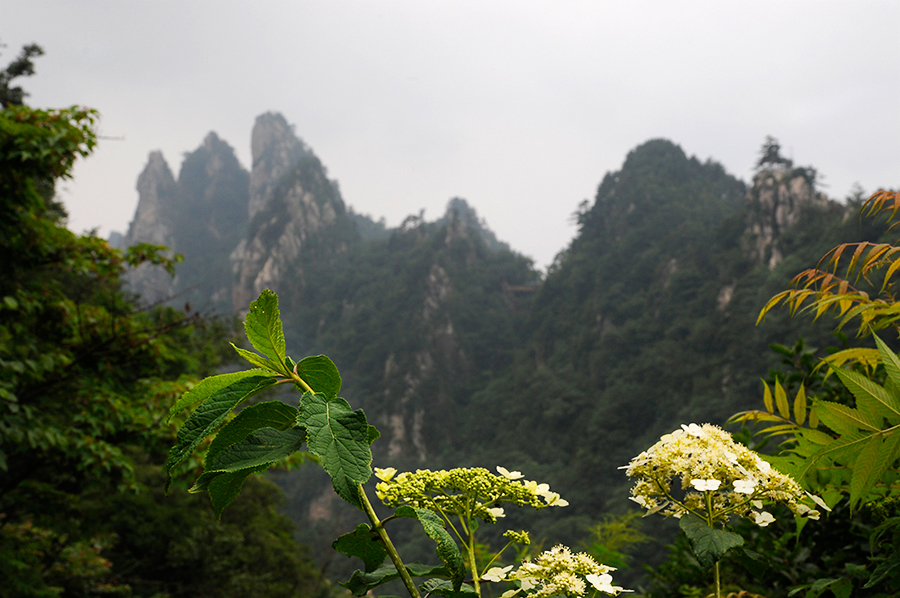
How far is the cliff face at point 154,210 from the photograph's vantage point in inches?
3826

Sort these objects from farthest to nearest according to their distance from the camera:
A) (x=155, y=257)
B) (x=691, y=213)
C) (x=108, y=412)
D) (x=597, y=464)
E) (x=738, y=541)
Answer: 1. (x=691, y=213)
2. (x=597, y=464)
3. (x=155, y=257)
4. (x=108, y=412)
5. (x=738, y=541)

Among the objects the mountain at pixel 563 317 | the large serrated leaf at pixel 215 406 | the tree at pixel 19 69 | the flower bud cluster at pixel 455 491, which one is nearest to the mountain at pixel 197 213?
the mountain at pixel 563 317

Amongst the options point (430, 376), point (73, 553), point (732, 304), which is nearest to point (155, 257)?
point (73, 553)

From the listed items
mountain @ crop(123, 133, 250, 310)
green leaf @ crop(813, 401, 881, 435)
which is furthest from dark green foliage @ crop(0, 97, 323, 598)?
mountain @ crop(123, 133, 250, 310)

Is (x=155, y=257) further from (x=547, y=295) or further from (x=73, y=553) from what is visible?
(x=547, y=295)

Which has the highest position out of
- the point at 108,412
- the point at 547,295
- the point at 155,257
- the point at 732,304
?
the point at 547,295

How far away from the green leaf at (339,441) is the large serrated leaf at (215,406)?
0.27ft

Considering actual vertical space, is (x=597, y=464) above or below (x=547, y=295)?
below

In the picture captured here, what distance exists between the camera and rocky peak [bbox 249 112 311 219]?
101375 mm

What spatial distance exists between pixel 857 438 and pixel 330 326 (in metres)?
68.7

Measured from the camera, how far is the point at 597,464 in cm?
3438

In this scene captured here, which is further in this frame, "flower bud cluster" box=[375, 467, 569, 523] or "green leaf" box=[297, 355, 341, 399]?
"flower bud cluster" box=[375, 467, 569, 523]

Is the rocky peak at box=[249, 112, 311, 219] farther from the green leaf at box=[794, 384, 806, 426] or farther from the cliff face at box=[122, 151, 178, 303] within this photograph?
the green leaf at box=[794, 384, 806, 426]

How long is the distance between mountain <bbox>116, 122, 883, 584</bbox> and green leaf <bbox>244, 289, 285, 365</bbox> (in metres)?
19.5
